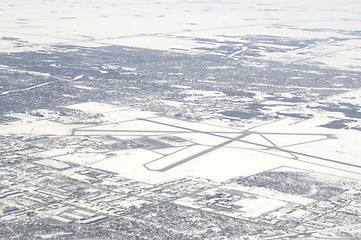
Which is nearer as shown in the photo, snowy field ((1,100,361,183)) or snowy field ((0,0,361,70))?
snowy field ((1,100,361,183))

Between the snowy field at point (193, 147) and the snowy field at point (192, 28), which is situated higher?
the snowy field at point (193, 147)

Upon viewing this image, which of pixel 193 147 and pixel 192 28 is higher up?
pixel 193 147

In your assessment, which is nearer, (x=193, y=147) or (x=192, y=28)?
(x=193, y=147)

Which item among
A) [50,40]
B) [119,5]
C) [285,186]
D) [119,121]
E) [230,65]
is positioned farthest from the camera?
[119,5]

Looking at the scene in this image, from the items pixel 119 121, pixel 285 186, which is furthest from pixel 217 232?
pixel 119 121

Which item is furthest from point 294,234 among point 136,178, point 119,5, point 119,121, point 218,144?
point 119,5

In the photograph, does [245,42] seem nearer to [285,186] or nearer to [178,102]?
[178,102]

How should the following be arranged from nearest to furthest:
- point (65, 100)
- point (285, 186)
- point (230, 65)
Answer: point (285, 186) < point (65, 100) < point (230, 65)

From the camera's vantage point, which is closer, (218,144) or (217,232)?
(217,232)

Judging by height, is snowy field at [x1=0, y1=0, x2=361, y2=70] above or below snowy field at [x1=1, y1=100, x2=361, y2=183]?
A: below

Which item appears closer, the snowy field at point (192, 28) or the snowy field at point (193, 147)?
the snowy field at point (193, 147)
